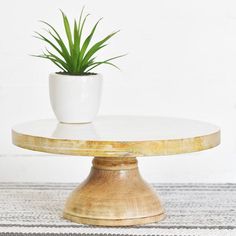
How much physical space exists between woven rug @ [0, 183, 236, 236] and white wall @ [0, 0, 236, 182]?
306 millimetres

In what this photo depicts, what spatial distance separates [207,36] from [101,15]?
41cm

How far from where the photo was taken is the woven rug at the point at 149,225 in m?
1.99

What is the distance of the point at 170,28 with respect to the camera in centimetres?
288

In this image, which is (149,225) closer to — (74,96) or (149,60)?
(74,96)

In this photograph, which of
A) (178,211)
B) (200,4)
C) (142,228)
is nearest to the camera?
(142,228)

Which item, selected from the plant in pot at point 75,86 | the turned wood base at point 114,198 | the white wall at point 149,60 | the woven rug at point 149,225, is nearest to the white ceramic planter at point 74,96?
the plant in pot at point 75,86

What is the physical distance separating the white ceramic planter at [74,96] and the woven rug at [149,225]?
11.5 inches

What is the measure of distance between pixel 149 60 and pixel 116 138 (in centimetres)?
101

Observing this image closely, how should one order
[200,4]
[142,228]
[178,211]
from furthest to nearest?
[200,4] < [178,211] < [142,228]

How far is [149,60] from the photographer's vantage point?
2.88 metres

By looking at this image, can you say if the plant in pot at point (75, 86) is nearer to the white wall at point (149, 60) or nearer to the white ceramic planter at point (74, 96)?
the white ceramic planter at point (74, 96)

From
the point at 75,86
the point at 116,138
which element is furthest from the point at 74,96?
the point at 116,138

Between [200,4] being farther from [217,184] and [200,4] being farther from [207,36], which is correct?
[217,184]

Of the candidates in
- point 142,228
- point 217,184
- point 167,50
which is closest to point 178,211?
point 142,228
